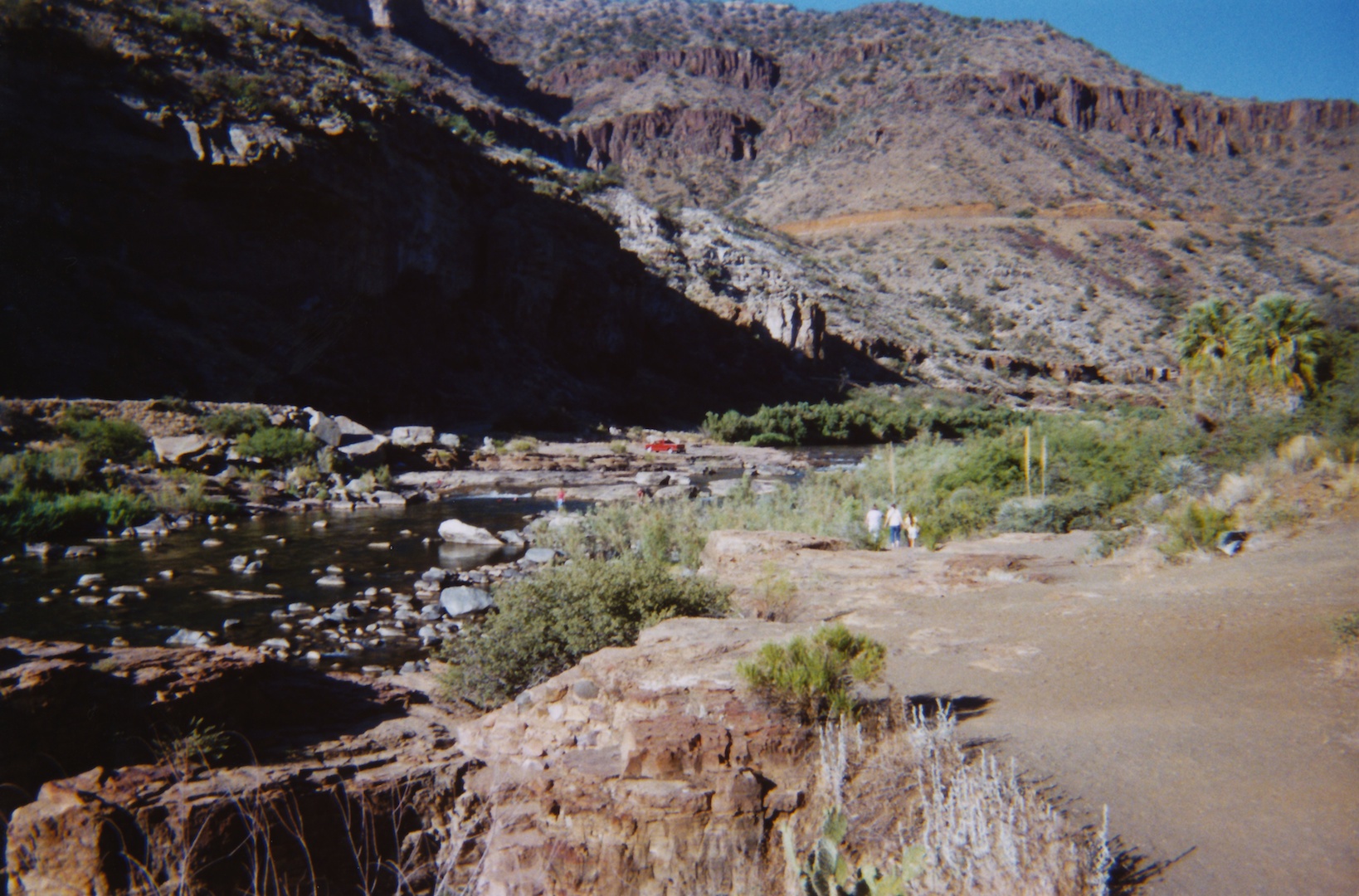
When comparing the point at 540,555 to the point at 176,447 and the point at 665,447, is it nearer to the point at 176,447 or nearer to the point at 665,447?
the point at 176,447

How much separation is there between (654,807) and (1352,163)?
10242 cm

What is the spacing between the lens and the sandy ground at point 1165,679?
2.88 m

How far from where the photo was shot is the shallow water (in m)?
8.36

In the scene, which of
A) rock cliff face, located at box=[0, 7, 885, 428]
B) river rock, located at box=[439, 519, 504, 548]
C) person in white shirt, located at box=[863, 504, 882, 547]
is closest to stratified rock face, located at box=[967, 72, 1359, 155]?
rock cliff face, located at box=[0, 7, 885, 428]

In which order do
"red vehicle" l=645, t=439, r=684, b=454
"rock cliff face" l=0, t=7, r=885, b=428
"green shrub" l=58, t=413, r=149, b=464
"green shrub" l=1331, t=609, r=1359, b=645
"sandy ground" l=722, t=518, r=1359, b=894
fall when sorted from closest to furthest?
"sandy ground" l=722, t=518, r=1359, b=894
"green shrub" l=1331, t=609, r=1359, b=645
"green shrub" l=58, t=413, r=149, b=464
"rock cliff face" l=0, t=7, r=885, b=428
"red vehicle" l=645, t=439, r=684, b=454

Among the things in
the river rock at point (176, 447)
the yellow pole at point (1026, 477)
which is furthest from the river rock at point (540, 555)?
the river rock at point (176, 447)

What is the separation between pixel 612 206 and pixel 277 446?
44.1m

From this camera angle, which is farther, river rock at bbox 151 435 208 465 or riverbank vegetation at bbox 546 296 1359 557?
river rock at bbox 151 435 208 465

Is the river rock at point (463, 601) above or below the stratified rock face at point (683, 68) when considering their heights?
below

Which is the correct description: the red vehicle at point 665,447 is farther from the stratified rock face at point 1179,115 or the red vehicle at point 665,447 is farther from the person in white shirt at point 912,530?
the stratified rock face at point 1179,115

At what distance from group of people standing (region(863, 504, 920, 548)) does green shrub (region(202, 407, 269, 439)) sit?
17.0 metres

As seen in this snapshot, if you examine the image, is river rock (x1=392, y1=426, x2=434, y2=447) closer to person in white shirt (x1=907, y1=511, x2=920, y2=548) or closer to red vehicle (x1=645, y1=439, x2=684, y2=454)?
red vehicle (x1=645, y1=439, x2=684, y2=454)

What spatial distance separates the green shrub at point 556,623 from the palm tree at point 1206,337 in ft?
63.7

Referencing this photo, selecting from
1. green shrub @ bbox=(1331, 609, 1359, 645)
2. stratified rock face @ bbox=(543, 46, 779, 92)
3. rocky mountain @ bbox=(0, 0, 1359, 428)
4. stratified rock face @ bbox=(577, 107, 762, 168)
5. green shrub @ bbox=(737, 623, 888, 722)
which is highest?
stratified rock face @ bbox=(543, 46, 779, 92)
